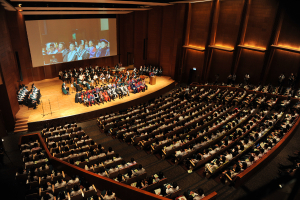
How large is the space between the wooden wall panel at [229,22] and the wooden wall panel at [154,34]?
551 cm

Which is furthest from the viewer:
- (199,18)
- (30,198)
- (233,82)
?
(199,18)

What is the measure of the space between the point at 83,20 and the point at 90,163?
15.1 meters

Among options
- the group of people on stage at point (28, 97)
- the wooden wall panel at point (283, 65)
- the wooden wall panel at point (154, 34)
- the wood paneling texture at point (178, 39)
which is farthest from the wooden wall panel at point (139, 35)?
the wooden wall panel at point (283, 65)

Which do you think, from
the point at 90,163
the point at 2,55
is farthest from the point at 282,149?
the point at 2,55

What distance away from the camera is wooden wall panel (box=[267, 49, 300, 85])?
514 inches

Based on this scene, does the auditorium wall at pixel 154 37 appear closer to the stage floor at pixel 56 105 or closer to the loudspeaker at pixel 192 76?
the loudspeaker at pixel 192 76

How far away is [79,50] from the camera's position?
61.4 feet

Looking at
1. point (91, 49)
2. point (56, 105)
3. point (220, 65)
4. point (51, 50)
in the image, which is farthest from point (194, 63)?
point (51, 50)

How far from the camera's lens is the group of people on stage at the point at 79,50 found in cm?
1697

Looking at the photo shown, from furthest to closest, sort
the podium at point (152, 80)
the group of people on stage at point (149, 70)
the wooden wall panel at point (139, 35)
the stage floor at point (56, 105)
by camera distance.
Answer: the wooden wall panel at point (139, 35) → the group of people on stage at point (149, 70) → the podium at point (152, 80) → the stage floor at point (56, 105)

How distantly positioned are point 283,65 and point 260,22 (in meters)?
3.47

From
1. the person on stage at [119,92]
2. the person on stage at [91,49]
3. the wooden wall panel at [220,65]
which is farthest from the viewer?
the person on stage at [91,49]

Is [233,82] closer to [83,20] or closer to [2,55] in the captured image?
[83,20]

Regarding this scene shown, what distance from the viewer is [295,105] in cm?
1090
